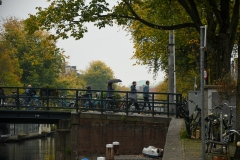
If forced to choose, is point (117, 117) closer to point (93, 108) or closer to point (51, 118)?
point (93, 108)

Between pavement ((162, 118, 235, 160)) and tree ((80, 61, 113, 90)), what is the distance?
140383mm

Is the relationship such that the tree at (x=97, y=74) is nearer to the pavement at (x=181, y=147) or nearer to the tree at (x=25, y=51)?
the tree at (x=25, y=51)

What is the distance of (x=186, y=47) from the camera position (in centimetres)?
4578

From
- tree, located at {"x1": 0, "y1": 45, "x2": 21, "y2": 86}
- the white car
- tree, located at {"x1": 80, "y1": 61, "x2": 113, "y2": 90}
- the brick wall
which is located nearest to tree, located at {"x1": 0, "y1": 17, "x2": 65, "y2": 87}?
tree, located at {"x1": 0, "y1": 45, "x2": 21, "y2": 86}

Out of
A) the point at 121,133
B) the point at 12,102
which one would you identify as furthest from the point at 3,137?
the point at 121,133

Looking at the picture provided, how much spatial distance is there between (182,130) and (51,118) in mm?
10918

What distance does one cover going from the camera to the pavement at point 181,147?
619 inches

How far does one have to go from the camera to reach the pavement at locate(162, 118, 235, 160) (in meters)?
15.7

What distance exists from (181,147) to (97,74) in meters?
147

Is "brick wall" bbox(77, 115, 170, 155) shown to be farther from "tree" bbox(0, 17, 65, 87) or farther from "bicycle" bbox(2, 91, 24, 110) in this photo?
"tree" bbox(0, 17, 65, 87)

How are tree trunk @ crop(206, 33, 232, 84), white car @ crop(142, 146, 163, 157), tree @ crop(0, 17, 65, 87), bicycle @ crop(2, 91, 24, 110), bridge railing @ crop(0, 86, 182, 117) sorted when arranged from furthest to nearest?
tree @ crop(0, 17, 65, 87)
bicycle @ crop(2, 91, 24, 110)
bridge railing @ crop(0, 86, 182, 117)
white car @ crop(142, 146, 163, 157)
tree trunk @ crop(206, 33, 232, 84)

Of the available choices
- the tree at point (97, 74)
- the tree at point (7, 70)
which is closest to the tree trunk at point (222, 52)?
the tree at point (7, 70)

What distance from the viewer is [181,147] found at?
17.8 meters

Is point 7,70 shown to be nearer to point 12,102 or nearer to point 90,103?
point 12,102
